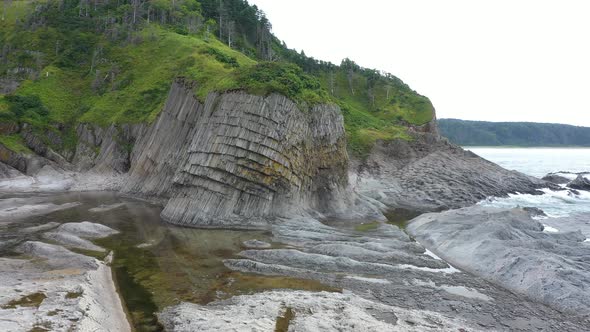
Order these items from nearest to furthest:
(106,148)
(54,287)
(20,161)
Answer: (54,287), (20,161), (106,148)

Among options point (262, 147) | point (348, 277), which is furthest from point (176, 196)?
point (348, 277)

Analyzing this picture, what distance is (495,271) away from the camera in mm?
20375

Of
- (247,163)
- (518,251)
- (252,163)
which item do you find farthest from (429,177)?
(518,251)

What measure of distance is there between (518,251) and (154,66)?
2479 inches

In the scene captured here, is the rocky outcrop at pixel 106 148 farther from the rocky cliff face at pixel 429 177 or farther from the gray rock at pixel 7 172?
the rocky cliff face at pixel 429 177

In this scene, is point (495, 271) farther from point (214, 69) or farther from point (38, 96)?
point (38, 96)

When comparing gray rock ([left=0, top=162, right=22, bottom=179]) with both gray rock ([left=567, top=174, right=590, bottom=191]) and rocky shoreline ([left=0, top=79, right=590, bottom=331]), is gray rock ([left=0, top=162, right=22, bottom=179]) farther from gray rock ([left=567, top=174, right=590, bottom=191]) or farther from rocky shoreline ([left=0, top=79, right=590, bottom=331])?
gray rock ([left=567, top=174, right=590, bottom=191])

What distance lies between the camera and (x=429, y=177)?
2131 inches

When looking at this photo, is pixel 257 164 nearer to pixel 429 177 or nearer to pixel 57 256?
pixel 57 256

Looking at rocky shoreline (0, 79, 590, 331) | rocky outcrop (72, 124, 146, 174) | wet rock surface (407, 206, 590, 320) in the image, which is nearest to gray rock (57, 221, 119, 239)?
rocky shoreline (0, 79, 590, 331)

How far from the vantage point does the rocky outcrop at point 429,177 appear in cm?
4896

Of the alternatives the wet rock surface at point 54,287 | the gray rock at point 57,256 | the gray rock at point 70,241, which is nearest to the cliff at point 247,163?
the gray rock at point 70,241

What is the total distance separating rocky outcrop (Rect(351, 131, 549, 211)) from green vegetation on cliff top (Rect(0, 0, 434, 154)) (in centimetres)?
390

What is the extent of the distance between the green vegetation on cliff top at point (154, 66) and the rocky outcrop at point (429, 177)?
3902 millimetres
